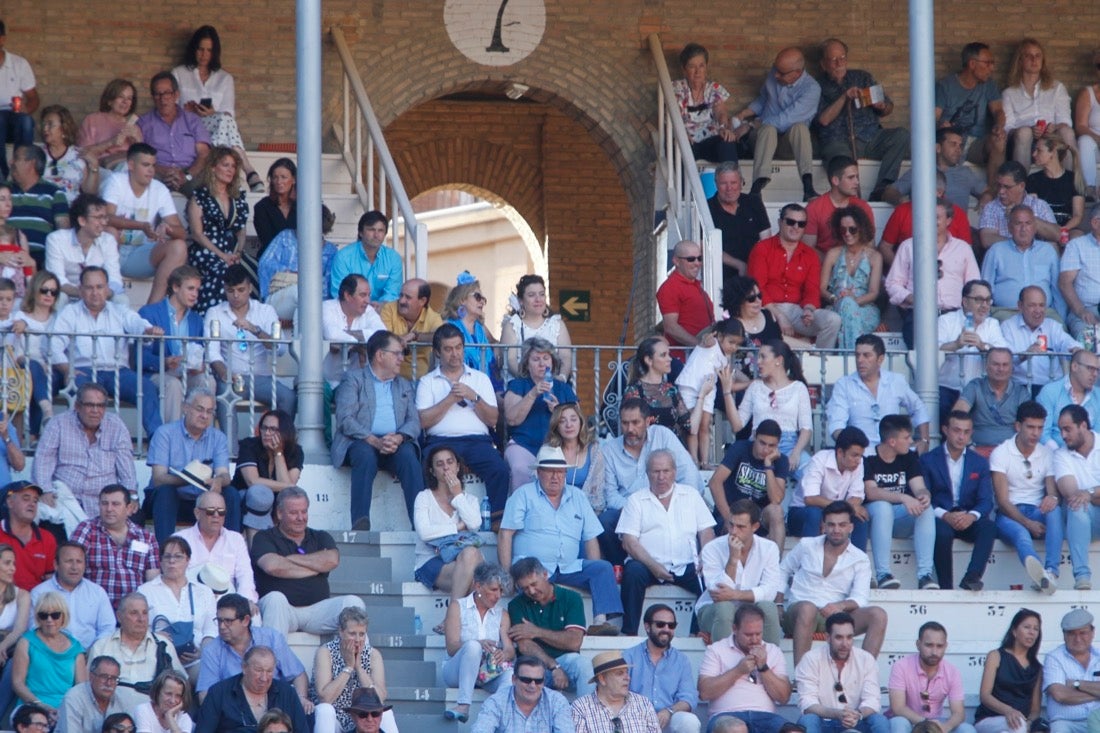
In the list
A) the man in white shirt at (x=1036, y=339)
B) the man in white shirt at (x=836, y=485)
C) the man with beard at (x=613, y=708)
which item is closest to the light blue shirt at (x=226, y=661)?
the man with beard at (x=613, y=708)

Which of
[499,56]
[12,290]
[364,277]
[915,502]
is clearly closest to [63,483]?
[12,290]

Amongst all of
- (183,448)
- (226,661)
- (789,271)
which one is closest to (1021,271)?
(789,271)

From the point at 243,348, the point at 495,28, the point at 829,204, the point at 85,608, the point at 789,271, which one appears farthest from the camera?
the point at 495,28

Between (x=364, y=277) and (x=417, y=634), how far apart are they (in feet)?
8.41

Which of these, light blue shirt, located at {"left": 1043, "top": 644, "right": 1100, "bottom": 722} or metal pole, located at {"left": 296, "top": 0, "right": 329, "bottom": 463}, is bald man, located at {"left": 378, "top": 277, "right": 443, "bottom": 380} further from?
light blue shirt, located at {"left": 1043, "top": 644, "right": 1100, "bottom": 722}

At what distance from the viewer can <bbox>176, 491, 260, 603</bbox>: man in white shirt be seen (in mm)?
10539

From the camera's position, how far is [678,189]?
1514 centimetres

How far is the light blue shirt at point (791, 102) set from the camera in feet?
51.4

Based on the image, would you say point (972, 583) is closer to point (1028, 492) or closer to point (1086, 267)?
point (1028, 492)

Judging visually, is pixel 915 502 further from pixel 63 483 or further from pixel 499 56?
pixel 499 56

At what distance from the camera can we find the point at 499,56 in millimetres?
16203

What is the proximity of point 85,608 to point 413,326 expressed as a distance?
10.3 ft

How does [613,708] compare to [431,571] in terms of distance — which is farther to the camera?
[431,571]

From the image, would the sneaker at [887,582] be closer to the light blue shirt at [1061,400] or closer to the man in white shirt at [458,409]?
the light blue shirt at [1061,400]
